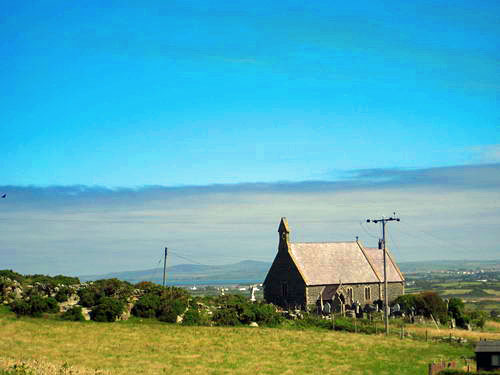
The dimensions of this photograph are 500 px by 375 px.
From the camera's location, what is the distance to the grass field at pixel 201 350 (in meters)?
34.2

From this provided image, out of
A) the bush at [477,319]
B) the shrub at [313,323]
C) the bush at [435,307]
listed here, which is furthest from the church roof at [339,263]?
the shrub at [313,323]

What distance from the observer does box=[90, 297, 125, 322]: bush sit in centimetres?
4753

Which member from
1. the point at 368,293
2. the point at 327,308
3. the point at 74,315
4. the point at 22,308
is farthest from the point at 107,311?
the point at 368,293

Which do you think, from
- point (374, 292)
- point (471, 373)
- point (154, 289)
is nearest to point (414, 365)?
point (471, 373)

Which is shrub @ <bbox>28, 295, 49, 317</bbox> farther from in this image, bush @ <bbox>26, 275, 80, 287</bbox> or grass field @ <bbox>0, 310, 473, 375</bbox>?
bush @ <bbox>26, 275, 80, 287</bbox>

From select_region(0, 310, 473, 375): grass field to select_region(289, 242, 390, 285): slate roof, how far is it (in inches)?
740

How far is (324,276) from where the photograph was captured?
226 ft

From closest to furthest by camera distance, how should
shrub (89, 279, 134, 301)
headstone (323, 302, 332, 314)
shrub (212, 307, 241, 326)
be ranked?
shrub (212, 307, 241, 326)
shrub (89, 279, 134, 301)
headstone (323, 302, 332, 314)

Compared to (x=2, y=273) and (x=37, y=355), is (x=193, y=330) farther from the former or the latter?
(x=2, y=273)

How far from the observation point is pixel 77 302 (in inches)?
1988

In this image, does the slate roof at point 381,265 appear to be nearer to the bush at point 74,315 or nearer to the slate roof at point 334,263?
the slate roof at point 334,263

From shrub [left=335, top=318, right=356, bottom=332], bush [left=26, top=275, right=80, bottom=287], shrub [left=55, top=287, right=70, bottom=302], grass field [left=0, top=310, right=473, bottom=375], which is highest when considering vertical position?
bush [left=26, top=275, right=80, bottom=287]

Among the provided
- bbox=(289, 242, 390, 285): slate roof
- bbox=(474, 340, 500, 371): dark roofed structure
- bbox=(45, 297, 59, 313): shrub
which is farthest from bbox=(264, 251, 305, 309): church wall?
bbox=(474, 340, 500, 371): dark roofed structure

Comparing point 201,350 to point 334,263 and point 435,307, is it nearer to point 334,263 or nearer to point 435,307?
point 334,263
